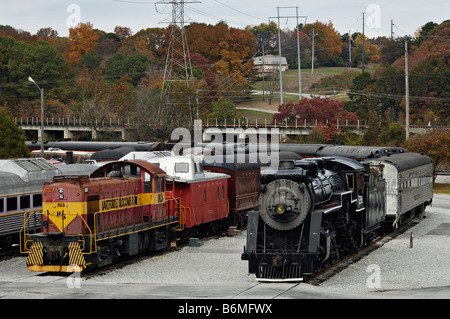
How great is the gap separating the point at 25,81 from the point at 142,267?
10497cm

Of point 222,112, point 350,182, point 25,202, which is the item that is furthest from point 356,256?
point 222,112

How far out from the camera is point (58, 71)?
410 feet

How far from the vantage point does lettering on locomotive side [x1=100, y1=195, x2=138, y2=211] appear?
76.2 feet

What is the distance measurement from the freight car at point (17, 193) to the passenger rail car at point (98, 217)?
265cm

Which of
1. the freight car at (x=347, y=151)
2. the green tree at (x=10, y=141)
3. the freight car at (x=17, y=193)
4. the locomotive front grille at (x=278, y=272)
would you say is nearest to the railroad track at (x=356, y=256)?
the locomotive front grille at (x=278, y=272)

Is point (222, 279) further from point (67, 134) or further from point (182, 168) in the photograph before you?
point (67, 134)

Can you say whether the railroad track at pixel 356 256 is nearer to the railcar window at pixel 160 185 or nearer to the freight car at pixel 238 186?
the freight car at pixel 238 186

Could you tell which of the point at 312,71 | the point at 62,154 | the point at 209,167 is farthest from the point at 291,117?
the point at 312,71

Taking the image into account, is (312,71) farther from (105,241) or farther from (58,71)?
(105,241)

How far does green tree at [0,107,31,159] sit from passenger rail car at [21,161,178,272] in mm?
26701

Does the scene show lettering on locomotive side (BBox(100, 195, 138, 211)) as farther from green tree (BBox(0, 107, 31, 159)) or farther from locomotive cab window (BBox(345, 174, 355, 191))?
green tree (BBox(0, 107, 31, 159))

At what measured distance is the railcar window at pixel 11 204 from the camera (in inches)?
1029

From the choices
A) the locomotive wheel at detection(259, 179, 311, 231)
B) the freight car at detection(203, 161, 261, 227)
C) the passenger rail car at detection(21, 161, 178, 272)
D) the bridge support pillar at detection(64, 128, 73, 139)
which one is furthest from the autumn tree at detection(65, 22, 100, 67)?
the locomotive wheel at detection(259, 179, 311, 231)

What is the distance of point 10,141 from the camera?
49812 mm
